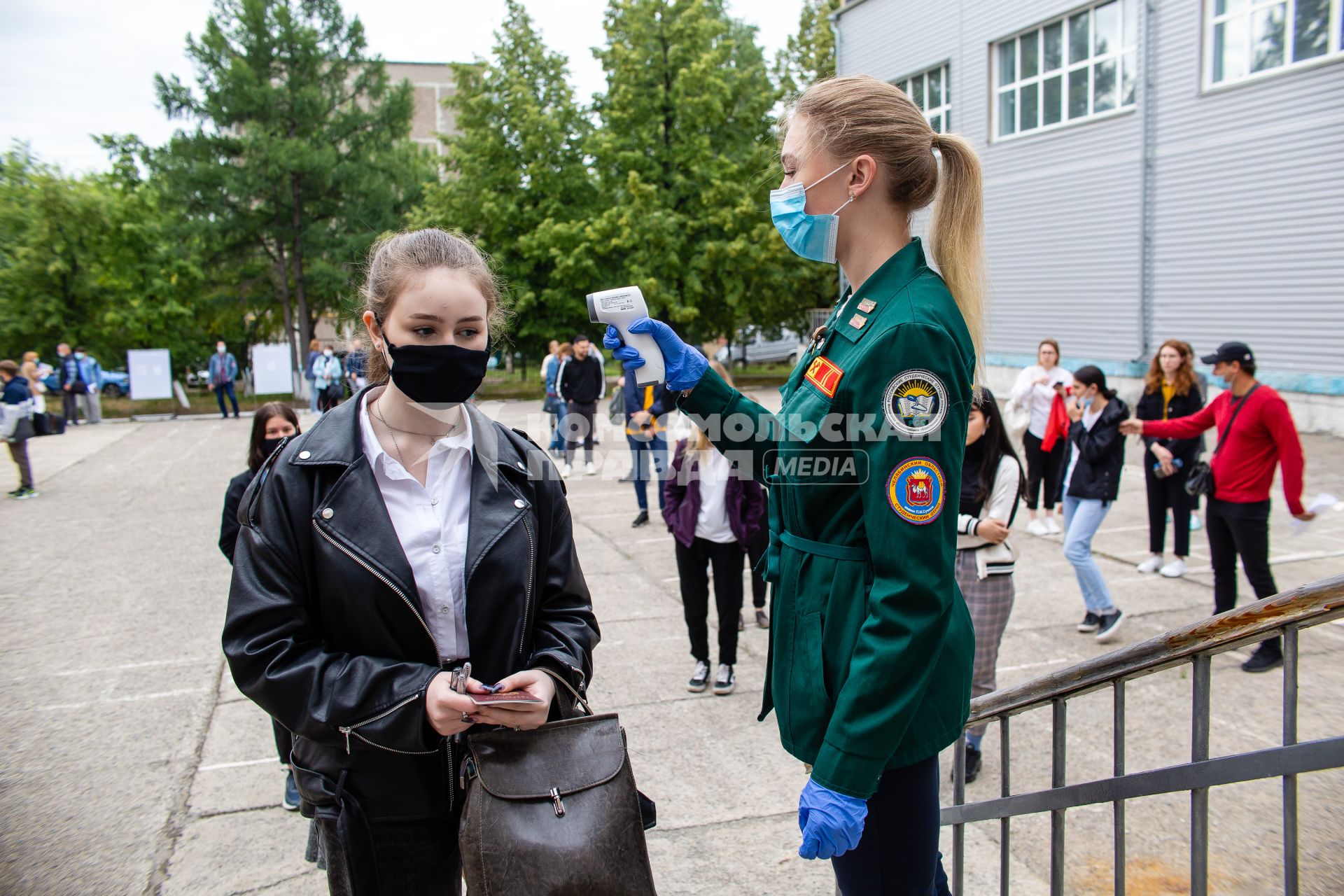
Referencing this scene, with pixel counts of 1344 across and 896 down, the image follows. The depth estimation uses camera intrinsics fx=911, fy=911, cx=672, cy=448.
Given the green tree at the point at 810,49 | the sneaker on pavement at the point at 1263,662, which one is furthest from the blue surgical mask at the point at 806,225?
the green tree at the point at 810,49

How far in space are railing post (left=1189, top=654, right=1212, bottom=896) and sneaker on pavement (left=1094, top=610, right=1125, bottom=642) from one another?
4.61m

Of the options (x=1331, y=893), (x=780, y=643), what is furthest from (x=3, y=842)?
(x=1331, y=893)

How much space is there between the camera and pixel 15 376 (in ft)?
41.7

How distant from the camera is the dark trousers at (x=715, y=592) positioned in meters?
5.65

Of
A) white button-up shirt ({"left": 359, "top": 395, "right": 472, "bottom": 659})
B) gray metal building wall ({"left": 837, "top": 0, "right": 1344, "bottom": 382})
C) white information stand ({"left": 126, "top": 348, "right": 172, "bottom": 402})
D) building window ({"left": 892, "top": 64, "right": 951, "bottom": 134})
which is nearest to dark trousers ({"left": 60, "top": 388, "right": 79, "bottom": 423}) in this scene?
white information stand ({"left": 126, "top": 348, "right": 172, "bottom": 402})

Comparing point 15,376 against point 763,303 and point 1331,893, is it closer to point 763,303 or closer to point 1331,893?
point 1331,893

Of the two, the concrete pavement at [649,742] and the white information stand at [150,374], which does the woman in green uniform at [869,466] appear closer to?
the concrete pavement at [649,742]

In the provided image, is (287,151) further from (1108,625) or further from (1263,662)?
(1263,662)

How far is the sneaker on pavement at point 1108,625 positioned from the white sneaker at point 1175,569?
5.77 ft

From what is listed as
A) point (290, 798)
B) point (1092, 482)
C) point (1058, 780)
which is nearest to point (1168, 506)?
point (1092, 482)

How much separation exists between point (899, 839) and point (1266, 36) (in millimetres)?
17775

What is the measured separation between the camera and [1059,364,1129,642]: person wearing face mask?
627 cm

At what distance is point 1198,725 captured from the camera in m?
1.84

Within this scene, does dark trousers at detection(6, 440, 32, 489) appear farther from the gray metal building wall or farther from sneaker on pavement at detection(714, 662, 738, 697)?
the gray metal building wall
